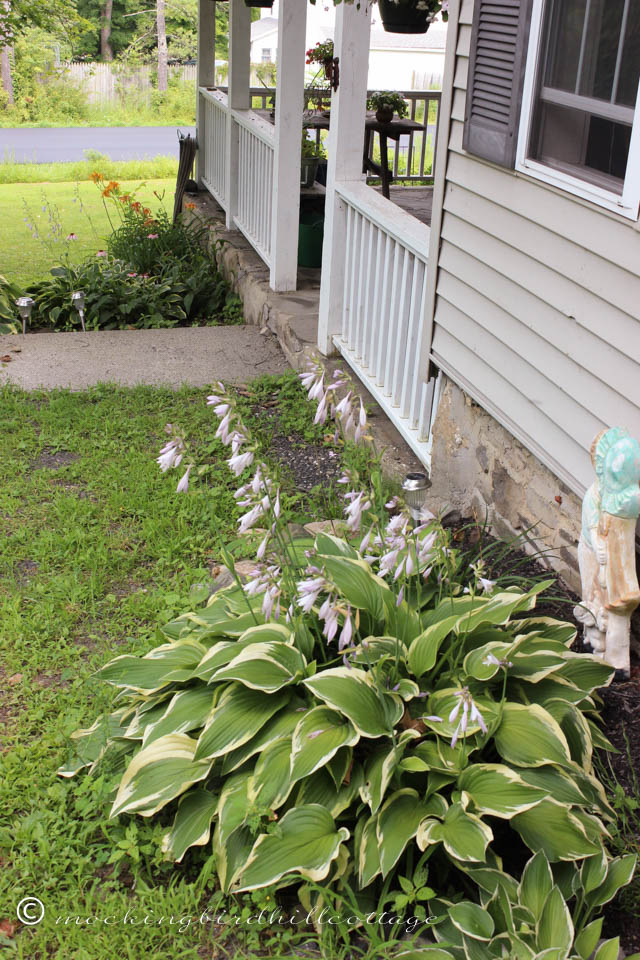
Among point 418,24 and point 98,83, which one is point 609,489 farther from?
point 98,83

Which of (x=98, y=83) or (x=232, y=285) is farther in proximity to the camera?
(x=98, y=83)

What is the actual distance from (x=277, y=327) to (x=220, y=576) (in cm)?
297

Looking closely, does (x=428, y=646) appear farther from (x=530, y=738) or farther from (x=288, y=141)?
(x=288, y=141)

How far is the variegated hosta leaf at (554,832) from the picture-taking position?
2051 millimetres

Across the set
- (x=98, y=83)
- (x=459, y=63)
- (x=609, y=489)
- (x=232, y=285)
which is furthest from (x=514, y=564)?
(x=98, y=83)

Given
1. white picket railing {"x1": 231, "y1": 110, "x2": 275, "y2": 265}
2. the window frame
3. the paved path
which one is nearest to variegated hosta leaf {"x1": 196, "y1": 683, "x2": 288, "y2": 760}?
the window frame

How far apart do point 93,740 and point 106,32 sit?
3482cm

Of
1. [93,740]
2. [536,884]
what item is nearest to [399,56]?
[93,740]

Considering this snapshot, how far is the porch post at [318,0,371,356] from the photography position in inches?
183

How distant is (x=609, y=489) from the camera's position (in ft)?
8.10

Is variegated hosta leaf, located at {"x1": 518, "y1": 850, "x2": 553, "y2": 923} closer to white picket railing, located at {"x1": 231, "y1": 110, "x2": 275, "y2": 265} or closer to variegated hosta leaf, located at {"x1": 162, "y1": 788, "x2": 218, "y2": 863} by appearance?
variegated hosta leaf, located at {"x1": 162, "y1": 788, "x2": 218, "y2": 863}

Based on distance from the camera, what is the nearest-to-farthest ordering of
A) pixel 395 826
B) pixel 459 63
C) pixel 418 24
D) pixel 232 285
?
pixel 395 826, pixel 459 63, pixel 418 24, pixel 232 285

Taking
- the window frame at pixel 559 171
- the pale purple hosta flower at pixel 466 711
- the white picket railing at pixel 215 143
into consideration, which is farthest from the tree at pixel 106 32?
the pale purple hosta flower at pixel 466 711

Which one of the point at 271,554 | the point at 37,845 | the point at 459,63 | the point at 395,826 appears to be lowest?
the point at 37,845
